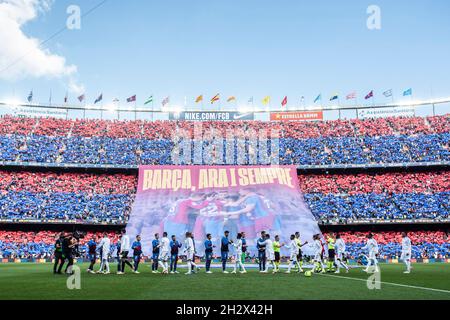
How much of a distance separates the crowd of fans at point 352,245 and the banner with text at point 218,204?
3801 millimetres

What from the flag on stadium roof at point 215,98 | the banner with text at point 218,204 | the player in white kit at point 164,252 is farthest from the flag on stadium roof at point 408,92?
the player in white kit at point 164,252

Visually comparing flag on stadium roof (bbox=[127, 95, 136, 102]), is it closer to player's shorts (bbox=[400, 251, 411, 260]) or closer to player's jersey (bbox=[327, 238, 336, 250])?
player's jersey (bbox=[327, 238, 336, 250])

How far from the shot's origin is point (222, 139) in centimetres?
5841

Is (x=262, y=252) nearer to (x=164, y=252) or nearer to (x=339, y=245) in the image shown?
(x=339, y=245)

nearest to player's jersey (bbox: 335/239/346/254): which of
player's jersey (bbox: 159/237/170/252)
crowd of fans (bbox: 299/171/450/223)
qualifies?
player's jersey (bbox: 159/237/170/252)

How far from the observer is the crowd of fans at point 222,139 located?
173 feet

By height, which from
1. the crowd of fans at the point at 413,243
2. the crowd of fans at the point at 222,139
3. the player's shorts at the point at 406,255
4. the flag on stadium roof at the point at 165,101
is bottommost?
the crowd of fans at the point at 413,243

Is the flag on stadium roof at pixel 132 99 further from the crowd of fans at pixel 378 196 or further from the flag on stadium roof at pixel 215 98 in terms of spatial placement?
the crowd of fans at pixel 378 196

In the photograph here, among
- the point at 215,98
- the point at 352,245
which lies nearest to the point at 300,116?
the point at 215,98

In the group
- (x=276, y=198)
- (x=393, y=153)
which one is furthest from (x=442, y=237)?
(x=276, y=198)

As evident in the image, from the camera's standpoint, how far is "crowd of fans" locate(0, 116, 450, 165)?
173 ft

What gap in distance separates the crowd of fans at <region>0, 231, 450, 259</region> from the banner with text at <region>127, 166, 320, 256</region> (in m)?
3.80
